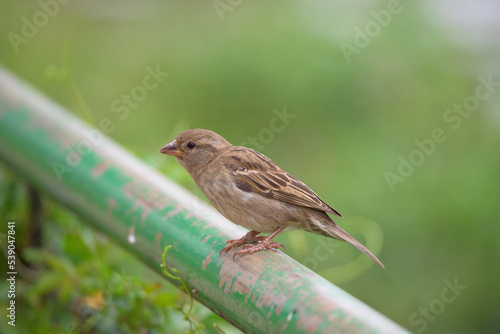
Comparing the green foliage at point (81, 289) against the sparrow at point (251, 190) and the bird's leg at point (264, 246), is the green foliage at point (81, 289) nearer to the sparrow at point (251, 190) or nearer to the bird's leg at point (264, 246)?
the bird's leg at point (264, 246)

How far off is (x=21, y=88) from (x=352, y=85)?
15.2ft

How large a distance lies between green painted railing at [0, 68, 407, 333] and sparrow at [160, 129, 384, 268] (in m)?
0.45

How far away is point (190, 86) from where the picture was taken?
7305 millimetres

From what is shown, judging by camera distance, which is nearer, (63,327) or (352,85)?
(63,327)

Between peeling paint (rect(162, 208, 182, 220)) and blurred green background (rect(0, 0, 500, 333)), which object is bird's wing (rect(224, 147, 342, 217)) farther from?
peeling paint (rect(162, 208, 182, 220))

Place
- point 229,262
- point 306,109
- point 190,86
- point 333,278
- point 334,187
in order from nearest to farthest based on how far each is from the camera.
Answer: point 229,262 < point 333,278 < point 334,187 < point 306,109 < point 190,86

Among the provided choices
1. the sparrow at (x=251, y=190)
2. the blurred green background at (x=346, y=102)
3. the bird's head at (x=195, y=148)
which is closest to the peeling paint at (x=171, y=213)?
the sparrow at (x=251, y=190)

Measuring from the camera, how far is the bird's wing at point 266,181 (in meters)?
2.84

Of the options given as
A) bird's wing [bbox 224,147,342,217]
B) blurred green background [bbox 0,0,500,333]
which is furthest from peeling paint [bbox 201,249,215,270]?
blurred green background [bbox 0,0,500,333]

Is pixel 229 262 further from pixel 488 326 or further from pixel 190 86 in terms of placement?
pixel 190 86

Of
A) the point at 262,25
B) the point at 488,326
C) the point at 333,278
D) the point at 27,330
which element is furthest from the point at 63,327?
the point at 262,25

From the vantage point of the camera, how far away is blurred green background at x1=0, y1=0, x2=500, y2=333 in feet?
17.6

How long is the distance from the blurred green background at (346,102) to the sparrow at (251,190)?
22.1 inches

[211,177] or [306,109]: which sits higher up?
[306,109]
